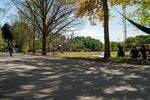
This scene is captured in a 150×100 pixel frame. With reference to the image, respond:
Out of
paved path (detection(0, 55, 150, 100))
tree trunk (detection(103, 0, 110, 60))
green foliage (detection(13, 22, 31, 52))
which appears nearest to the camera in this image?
paved path (detection(0, 55, 150, 100))

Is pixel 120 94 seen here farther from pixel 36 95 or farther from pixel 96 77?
pixel 96 77

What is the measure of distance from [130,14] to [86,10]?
1080cm

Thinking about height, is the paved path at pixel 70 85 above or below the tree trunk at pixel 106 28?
below

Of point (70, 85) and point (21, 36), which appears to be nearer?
point (70, 85)

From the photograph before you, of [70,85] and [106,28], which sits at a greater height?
[106,28]

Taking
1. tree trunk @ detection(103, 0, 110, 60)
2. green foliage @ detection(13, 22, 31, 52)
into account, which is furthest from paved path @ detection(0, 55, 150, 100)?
green foliage @ detection(13, 22, 31, 52)

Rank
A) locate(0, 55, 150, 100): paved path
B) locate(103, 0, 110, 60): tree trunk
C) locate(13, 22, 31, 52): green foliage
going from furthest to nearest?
locate(13, 22, 31, 52): green foliage → locate(103, 0, 110, 60): tree trunk → locate(0, 55, 150, 100): paved path

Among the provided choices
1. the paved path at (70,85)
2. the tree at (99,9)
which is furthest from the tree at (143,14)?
the paved path at (70,85)

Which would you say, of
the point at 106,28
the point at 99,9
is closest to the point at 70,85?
the point at 106,28

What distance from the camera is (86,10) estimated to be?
29.7 metres

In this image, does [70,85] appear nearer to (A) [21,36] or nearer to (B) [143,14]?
(B) [143,14]

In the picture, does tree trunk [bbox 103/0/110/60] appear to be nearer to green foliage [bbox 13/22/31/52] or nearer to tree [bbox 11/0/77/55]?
tree [bbox 11/0/77/55]

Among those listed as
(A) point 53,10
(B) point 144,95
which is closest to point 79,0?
(A) point 53,10

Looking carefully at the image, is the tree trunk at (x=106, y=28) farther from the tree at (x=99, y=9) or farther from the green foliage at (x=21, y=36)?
the green foliage at (x=21, y=36)
